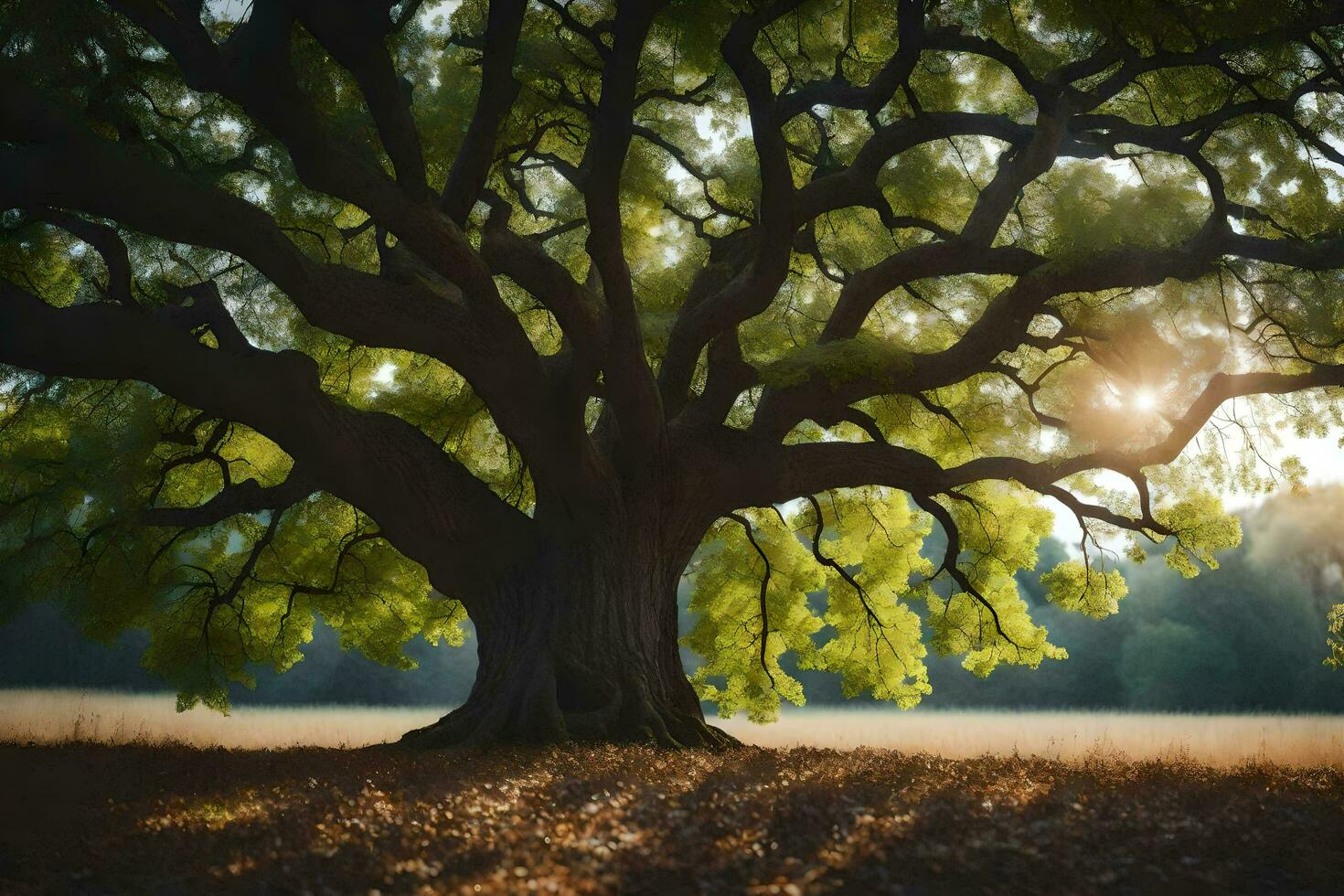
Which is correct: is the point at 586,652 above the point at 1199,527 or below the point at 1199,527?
below

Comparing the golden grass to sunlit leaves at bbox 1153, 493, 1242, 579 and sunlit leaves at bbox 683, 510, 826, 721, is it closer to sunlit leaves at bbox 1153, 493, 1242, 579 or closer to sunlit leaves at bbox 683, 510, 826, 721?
sunlit leaves at bbox 683, 510, 826, 721

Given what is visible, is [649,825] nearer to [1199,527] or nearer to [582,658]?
[582,658]

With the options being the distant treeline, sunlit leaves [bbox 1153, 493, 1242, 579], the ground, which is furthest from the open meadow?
the distant treeline

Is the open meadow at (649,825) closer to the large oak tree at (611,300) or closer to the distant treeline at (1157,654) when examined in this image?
the large oak tree at (611,300)

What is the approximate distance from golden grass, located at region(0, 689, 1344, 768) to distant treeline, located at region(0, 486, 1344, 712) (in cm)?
579

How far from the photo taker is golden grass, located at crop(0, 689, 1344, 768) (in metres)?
13.2

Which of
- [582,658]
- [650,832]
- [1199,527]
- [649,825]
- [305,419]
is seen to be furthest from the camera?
[1199,527]

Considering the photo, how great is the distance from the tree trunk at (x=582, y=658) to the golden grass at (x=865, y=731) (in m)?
2.60

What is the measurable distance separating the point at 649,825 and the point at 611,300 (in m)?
4.88

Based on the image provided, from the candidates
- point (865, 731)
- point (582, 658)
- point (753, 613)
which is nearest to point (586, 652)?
point (582, 658)

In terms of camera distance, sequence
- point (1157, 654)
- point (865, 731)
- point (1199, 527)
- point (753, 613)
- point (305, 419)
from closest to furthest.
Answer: point (305, 419)
point (1199, 527)
point (753, 613)
point (865, 731)
point (1157, 654)

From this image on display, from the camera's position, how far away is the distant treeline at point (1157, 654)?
29688 mm

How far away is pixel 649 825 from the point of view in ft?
18.7

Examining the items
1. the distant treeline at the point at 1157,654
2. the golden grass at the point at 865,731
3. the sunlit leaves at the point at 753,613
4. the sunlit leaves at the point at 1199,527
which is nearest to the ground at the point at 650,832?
the golden grass at the point at 865,731
